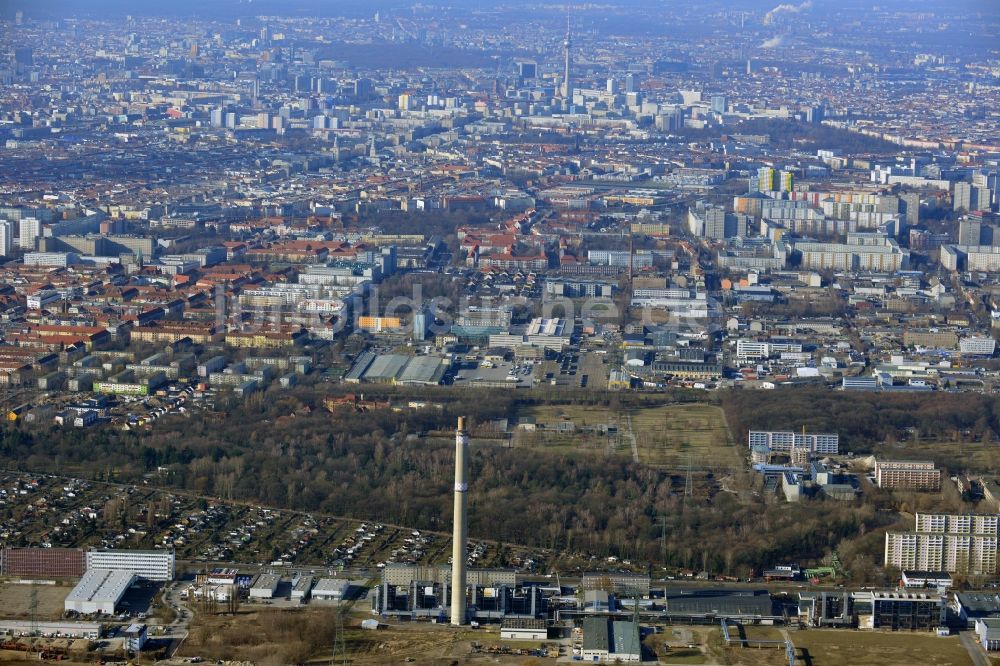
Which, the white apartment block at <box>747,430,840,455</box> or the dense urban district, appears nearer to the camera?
the dense urban district

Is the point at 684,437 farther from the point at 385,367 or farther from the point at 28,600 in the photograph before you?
the point at 28,600

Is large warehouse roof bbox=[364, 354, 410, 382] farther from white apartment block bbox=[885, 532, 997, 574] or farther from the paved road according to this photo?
the paved road

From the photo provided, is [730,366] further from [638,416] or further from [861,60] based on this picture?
[861,60]

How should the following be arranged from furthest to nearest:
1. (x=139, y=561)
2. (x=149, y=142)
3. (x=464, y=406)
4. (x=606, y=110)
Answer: (x=606, y=110)
(x=149, y=142)
(x=464, y=406)
(x=139, y=561)

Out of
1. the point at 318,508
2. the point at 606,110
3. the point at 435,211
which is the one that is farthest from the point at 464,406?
the point at 606,110

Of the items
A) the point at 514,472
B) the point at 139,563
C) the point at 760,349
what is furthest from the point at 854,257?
the point at 139,563

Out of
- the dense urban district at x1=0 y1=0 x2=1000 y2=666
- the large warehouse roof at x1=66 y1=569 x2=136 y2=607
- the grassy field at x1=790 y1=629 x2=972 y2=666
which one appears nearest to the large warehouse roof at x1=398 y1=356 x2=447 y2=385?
the dense urban district at x1=0 y1=0 x2=1000 y2=666

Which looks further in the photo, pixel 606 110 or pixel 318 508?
pixel 606 110
